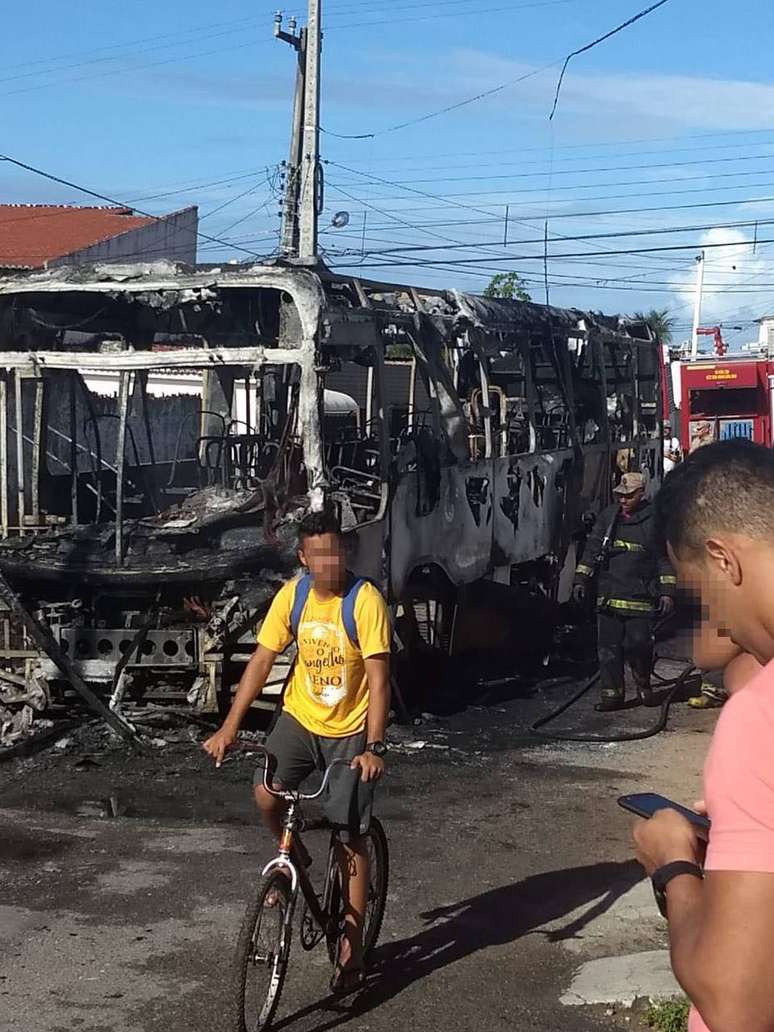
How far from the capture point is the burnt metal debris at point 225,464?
8.83 metres

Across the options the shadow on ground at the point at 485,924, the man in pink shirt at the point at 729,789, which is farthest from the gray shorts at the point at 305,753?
the man in pink shirt at the point at 729,789

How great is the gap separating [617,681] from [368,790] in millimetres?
5897

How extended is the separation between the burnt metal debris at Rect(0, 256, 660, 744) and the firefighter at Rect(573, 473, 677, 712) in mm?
1079

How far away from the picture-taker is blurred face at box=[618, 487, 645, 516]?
10773 mm

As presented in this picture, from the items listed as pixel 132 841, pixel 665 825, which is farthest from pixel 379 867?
pixel 665 825

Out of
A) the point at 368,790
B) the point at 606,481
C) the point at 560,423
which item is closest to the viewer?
the point at 368,790

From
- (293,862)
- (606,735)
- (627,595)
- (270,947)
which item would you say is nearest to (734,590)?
(293,862)

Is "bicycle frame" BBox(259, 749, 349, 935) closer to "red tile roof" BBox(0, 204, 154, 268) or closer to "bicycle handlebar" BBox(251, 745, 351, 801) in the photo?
"bicycle handlebar" BBox(251, 745, 351, 801)

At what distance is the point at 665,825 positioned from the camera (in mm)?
2023

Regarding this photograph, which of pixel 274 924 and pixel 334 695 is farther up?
pixel 334 695

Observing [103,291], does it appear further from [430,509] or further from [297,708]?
[297,708]

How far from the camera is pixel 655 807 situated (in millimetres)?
2174

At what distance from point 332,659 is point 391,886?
1690mm

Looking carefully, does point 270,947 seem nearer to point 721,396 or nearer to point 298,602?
point 298,602
